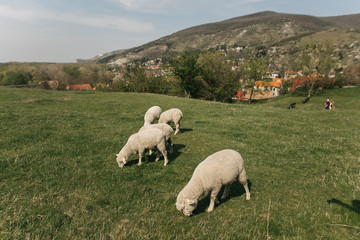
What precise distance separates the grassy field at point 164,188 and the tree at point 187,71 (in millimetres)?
36570

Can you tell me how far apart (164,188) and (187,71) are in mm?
42263

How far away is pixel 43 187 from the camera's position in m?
6.05

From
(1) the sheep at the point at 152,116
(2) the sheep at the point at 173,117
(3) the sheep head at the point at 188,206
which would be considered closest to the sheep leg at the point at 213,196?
(3) the sheep head at the point at 188,206

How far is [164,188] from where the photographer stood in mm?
6391

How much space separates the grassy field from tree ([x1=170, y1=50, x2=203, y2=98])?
36.6 meters

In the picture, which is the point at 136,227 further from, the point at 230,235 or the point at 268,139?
the point at 268,139

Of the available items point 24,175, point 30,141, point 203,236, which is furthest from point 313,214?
point 30,141

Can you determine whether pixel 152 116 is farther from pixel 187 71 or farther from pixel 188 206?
pixel 187 71

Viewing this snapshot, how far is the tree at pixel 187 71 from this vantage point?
1815 inches

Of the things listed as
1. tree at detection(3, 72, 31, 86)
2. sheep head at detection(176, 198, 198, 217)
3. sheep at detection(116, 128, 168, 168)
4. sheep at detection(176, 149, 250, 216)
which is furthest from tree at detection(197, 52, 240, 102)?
tree at detection(3, 72, 31, 86)

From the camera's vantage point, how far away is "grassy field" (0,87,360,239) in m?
4.63

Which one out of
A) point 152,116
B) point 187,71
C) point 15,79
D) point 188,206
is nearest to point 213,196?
point 188,206

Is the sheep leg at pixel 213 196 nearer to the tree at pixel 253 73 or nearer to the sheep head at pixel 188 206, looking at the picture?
the sheep head at pixel 188 206

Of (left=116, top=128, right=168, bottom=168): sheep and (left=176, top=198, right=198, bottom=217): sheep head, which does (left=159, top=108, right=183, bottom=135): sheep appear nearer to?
(left=116, top=128, right=168, bottom=168): sheep
